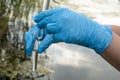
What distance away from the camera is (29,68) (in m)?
3.42

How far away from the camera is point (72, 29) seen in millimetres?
1507

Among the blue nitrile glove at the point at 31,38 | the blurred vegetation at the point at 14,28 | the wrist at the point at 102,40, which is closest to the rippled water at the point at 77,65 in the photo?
the blurred vegetation at the point at 14,28

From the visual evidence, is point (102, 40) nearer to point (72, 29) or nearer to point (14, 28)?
point (72, 29)

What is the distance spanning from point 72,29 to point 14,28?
1981mm

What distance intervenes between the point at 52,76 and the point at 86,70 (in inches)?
14.4

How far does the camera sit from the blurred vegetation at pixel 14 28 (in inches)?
124

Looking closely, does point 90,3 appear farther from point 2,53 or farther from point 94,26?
point 94,26

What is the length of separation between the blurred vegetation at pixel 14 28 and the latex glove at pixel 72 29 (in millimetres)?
1642

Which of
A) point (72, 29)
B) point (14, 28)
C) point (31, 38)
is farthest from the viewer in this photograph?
point (14, 28)

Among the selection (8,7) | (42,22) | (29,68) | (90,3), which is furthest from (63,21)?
(90,3)

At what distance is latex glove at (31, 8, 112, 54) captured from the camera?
1.50 m

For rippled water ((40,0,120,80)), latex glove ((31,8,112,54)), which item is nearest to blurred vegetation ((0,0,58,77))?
rippled water ((40,0,120,80))

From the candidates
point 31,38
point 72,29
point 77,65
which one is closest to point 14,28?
point 77,65

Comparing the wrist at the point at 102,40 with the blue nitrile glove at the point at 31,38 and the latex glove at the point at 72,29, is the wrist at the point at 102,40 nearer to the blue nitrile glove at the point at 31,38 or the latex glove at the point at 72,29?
the latex glove at the point at 72,29
